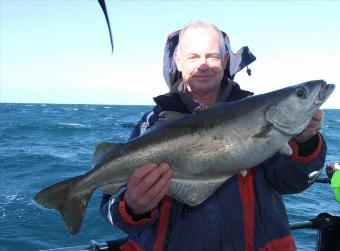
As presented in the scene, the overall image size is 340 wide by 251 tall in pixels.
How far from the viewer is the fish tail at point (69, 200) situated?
380 cm

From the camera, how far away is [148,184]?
344cm

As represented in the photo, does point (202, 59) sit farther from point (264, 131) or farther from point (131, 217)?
point (131, 217)

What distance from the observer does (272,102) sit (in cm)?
367

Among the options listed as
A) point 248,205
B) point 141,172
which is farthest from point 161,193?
point 248,205

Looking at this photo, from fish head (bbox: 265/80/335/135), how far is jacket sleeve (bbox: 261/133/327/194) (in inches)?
9.4

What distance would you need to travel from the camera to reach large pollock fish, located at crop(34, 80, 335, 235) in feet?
11.6

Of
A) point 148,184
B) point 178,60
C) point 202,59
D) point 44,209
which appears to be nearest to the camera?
point 148,184

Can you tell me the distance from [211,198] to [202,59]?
55.1 inches

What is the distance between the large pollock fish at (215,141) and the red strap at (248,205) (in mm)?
371

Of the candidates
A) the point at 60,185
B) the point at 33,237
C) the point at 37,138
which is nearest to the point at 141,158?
the point at 60,185

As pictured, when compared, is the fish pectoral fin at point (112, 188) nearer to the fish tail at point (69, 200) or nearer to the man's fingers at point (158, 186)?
the fish tail at point (69, 200)

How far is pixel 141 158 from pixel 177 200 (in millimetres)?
598

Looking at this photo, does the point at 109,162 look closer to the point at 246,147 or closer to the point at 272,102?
the point at 246,147

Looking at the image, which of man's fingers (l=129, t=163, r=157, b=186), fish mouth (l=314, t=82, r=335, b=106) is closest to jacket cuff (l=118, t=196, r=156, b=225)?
man's fingers (l=129, t=163, r=157, b=186)
